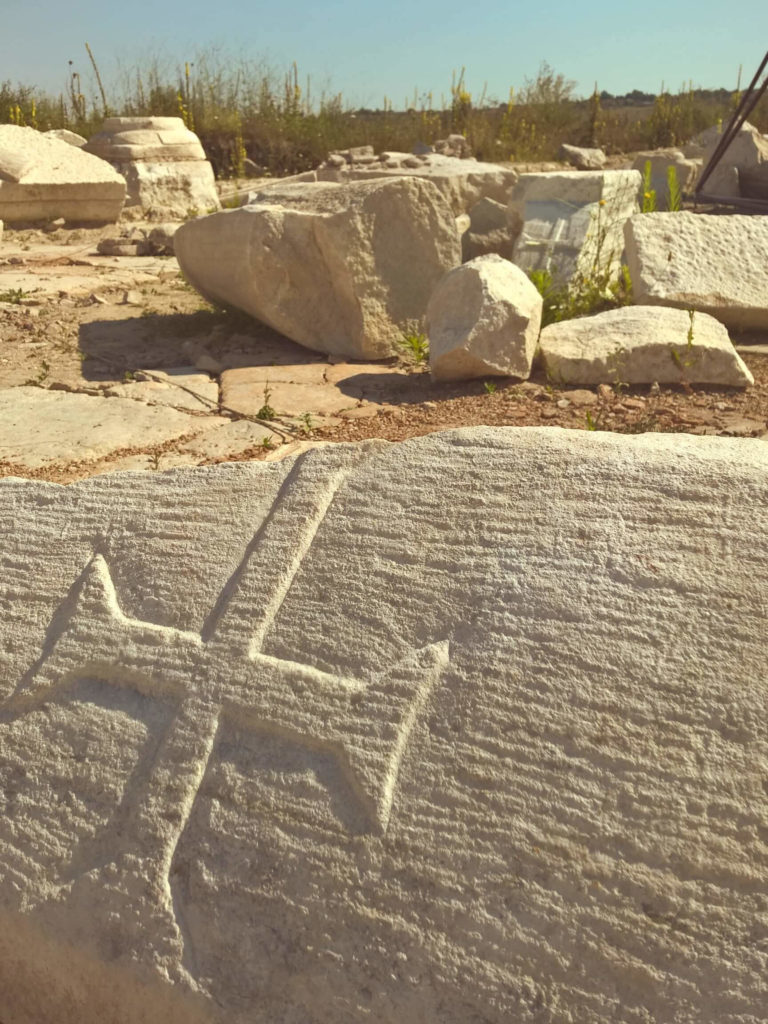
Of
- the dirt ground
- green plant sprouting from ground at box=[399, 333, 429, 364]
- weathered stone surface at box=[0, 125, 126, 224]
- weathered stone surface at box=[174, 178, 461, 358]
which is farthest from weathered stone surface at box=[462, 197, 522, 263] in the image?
weathered stone surface at box=[0, 125, 126, 224]

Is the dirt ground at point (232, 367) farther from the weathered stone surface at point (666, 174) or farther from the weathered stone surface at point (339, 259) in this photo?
the weathered stone surface at point (666, 174)

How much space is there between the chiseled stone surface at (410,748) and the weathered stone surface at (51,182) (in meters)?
6.44

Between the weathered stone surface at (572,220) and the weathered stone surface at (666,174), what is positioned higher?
the weathered stone surface at (666,174)

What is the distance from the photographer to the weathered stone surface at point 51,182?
7062 millimetres

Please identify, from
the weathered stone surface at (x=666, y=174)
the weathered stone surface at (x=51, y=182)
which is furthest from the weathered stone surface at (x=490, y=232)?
the weathered stone surface at (x=51, y=182)

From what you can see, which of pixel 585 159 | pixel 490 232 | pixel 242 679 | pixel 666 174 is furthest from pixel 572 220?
pixel 585 159

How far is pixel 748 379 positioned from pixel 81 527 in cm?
271

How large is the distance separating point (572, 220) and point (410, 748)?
440 centimetres

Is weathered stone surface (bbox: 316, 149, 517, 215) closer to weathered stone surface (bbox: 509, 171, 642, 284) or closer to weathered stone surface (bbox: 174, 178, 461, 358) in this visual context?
weathered stone surface (bbox: 509, 171, 642, 284)

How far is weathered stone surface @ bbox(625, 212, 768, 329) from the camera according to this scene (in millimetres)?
4070

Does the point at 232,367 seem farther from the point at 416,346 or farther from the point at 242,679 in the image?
the point at 242,679

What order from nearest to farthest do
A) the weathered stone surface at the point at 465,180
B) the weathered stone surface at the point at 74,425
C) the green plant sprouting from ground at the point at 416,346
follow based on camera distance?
1. the weathered stone surface at the point at 74,425
2. the green plant sprouting from ground at the point at 416,346
3. the weathered stone surface at the point at 465,180

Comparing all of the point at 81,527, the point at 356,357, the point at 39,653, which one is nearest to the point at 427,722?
the point at 39,653

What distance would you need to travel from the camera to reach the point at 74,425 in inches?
132
